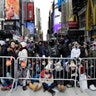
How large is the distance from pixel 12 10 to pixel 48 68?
8616cm

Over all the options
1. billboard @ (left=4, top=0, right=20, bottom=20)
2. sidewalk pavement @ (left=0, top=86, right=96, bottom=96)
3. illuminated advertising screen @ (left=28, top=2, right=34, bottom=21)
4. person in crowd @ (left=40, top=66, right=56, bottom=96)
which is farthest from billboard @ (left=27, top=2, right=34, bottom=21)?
Answer: sidewalk pavement @ (left=0, top=86, right=96, bottom=96)

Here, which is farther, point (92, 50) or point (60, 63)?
point (92, 50)

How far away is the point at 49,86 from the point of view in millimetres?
14844

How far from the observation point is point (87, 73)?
1536 cm

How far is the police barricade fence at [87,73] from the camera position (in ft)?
49.4

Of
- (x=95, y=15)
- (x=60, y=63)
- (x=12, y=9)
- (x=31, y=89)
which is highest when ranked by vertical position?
(x=12, y=9)

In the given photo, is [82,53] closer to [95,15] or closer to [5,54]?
[5,54]

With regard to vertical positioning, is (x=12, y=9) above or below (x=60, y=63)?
above

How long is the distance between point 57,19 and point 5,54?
110431 mm

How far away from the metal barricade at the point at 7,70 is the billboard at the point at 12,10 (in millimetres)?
81551

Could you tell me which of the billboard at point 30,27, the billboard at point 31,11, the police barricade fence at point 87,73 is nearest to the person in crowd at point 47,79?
the police barricade fence at point 87,73

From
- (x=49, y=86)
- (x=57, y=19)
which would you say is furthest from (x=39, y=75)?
(x=57, y=19)

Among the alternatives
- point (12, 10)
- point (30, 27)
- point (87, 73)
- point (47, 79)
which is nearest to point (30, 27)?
point (30, 27)

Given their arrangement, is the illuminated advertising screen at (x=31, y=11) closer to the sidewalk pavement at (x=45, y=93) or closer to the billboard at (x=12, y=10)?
the billboard at (x=12, y=10)
